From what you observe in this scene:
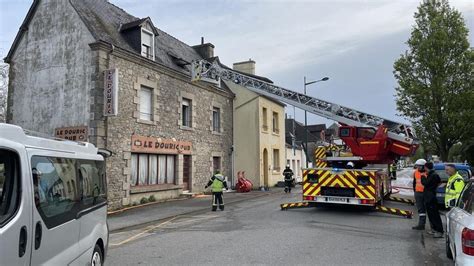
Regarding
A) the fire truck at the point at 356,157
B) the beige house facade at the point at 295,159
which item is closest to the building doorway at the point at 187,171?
the fire truck at the point at 356,157

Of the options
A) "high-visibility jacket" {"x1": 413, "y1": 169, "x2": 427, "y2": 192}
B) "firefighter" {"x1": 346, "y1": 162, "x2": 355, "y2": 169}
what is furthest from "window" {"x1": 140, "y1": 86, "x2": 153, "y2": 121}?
"high-visibility jacket" {"x1": 413, "y1": 169, "x2": 427, "y2": 192}

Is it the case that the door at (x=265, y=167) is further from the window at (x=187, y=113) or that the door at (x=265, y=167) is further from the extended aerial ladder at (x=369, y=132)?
the extended aerial ladder at (x=369, y=132)

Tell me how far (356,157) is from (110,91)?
9.07 m

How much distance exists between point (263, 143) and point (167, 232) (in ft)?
54.6

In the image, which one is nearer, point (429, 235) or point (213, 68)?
point (429, 235)

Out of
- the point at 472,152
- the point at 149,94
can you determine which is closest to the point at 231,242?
the point at 149,94

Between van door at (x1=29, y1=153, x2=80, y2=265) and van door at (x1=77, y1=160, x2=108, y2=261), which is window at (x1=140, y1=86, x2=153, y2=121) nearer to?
van door at (x1=77, y1=160, x2=108, y2=261)

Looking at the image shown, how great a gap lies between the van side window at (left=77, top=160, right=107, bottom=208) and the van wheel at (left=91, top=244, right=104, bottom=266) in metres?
0.64

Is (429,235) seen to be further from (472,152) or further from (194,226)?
(472,152)

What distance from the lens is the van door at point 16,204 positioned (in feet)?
10.6

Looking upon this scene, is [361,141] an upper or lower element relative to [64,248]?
upper

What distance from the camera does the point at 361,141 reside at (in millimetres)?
14188

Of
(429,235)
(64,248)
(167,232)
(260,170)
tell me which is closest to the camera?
(64,248)

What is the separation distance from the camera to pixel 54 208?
414cm
